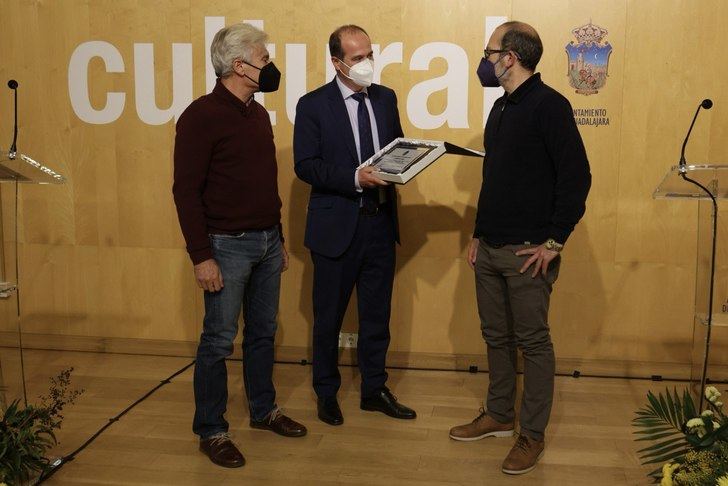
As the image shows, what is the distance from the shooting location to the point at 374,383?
3.93 m

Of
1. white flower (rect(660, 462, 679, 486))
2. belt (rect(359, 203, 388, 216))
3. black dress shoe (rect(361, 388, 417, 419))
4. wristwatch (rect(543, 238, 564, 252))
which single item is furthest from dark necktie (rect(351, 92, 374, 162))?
white flower (rect(660, 462, 679, 486))

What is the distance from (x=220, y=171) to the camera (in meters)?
3.28

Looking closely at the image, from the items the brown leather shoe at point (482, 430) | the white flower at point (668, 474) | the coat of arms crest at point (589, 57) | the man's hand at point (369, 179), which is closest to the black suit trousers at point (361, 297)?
the man's hand at point (369, 179)

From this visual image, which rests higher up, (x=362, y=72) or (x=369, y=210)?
(x=362, y=72)

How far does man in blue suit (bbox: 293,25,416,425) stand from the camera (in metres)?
3.64

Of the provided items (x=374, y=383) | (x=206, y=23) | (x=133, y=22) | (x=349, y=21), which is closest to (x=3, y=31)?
(x=133, y=22)

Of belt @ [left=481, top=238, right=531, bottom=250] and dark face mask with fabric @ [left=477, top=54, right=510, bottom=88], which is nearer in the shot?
belt @ [left=481, top=238, right=531, bottom=250]

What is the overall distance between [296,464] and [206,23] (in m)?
2.56

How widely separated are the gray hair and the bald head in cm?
102

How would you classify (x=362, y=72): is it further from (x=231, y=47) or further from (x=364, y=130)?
(x=231, y=47)

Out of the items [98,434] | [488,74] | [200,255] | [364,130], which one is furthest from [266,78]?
[98,434]

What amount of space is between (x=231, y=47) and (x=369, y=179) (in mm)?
794

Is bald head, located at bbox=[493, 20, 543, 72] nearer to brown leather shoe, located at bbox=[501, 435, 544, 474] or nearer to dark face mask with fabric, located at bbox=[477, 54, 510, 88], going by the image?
dark face mask with fabric, located at bbox=[477, 54, 510, 88]

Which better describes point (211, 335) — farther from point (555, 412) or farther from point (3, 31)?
point (3, 31)
